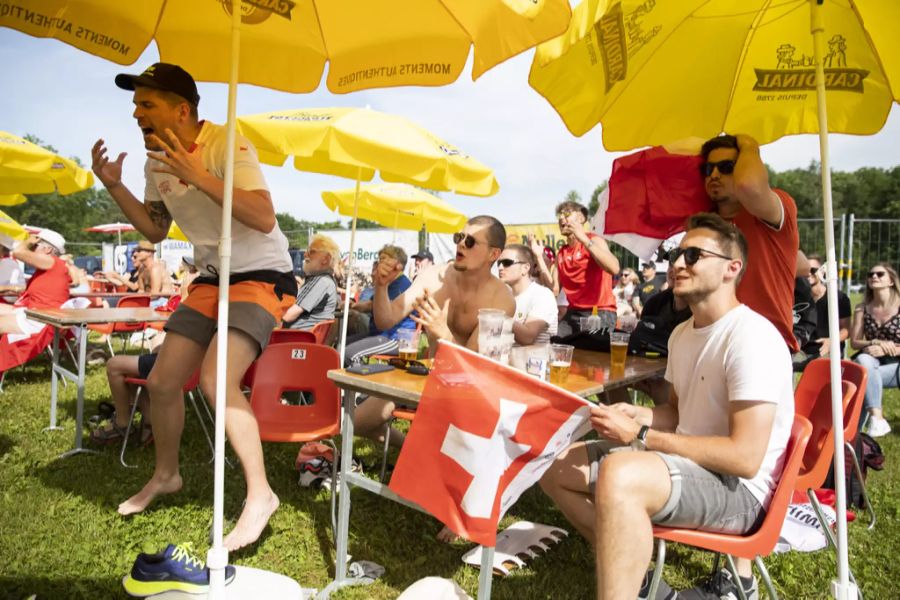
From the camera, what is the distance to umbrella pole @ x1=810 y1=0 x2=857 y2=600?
7.25ft

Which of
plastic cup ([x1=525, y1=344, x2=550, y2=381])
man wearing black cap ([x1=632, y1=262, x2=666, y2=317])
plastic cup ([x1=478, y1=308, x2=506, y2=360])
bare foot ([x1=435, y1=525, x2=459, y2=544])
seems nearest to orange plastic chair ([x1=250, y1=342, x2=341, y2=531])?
bare foot ([x1=435, y1=525, x2=459, y2=544])

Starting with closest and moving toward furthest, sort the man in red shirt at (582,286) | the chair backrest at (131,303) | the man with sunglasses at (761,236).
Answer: the man with sunglasses at (761,236), the man in red shirt at (582,286), the chair backrest at (131,303)

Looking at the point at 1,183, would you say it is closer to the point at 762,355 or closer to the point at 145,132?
the point at 145,132

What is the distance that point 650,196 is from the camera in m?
3.76

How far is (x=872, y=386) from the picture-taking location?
17.2ft

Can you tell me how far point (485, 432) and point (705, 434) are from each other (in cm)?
94

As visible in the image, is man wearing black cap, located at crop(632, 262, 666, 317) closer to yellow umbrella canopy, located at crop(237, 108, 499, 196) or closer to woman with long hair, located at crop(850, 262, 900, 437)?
woman with long hair, located at crop(850, 262, 900, 437)

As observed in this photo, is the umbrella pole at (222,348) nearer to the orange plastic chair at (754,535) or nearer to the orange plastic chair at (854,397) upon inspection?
the orange plastic chair at (754,535)

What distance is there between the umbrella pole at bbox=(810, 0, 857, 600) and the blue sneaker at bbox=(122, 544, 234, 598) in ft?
7.94

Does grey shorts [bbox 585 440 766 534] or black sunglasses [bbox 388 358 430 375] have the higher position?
black sunglasses [bbox 388 358 430 375]

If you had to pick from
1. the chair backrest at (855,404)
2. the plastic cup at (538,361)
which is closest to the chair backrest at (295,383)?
the plastic cup at (538,361)

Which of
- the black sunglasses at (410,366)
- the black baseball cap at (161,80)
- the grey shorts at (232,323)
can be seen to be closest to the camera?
the black baseball cap at (161,80)

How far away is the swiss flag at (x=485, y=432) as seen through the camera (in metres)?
1.83

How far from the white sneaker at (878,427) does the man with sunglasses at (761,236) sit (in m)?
3.20
